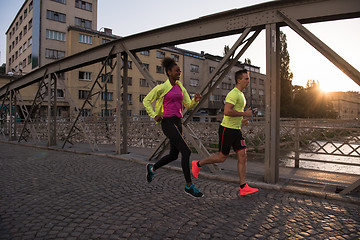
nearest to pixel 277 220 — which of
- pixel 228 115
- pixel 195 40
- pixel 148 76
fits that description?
pixel 228 115

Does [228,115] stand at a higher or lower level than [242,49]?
lower

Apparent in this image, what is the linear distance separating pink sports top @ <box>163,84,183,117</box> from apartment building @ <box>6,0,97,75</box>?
38.0 metres

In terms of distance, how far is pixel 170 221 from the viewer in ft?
9.92

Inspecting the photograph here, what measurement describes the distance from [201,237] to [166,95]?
2297mm

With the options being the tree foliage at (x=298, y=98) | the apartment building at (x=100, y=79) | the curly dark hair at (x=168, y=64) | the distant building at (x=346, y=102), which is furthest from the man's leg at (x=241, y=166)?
the distant building at (x=346, y=102)

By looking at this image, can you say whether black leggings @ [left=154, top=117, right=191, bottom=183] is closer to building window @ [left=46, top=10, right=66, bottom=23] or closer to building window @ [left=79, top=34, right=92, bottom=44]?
building window @ [left=79, top=34, right=92, bottom=44]

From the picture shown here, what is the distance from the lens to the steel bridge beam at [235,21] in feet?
14.0

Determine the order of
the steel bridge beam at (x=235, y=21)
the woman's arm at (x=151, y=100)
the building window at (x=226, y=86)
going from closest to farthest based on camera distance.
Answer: the steel bridge beam at (x=235, y=21), the woman's arm at (x=151, y=100), the building window at (x=226, y=86)

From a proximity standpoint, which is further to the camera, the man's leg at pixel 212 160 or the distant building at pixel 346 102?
the distant building at pixel 346 102

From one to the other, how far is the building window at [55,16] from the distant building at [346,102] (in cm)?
8205

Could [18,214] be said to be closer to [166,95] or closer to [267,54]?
[166,95]

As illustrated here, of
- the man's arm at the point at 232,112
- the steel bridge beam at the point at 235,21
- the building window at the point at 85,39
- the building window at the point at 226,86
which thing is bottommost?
the man's arm at the point at 232,112

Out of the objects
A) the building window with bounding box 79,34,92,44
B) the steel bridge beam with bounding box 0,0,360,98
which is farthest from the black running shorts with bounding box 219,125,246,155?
the building window with bounding box 79,34,92,44

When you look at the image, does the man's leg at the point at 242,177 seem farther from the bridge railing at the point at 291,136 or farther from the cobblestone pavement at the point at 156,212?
the bridge railing at the point at 291,136
